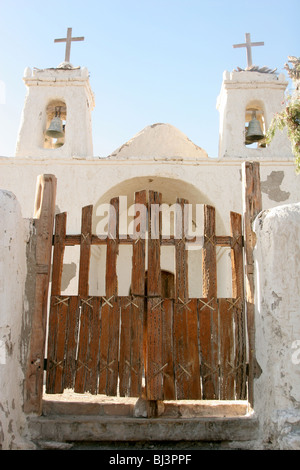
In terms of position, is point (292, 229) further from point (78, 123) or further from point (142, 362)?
point (78, 123)

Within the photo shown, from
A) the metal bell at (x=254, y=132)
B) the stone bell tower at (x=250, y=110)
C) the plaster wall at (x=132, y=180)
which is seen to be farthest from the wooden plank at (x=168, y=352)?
the metal bell at (x=254, y=132)

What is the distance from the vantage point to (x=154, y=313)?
3.67 m

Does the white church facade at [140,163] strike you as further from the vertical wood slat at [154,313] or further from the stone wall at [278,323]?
the stone wall at [278,323]

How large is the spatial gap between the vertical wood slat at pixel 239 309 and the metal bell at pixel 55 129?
20.2 ft

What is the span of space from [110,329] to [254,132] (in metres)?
6.55

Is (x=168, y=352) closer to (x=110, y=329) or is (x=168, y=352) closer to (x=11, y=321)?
(x=110, y=329)

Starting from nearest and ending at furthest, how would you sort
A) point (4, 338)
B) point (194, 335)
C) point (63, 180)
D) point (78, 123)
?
1. point (4, 338)
2. point (194, 335)
3. point (63, 180)
4. point (78, 123)

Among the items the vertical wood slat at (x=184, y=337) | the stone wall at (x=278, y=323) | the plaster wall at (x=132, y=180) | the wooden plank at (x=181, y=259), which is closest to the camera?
the stone wall at (x=278, y=323)

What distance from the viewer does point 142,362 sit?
12.0 ft

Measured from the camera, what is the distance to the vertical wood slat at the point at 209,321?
356 cm

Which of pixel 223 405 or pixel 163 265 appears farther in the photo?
pixel 163 265

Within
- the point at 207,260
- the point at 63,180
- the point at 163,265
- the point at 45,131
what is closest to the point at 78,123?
the point at 45,131

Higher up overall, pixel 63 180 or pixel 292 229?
pixel 63 180
